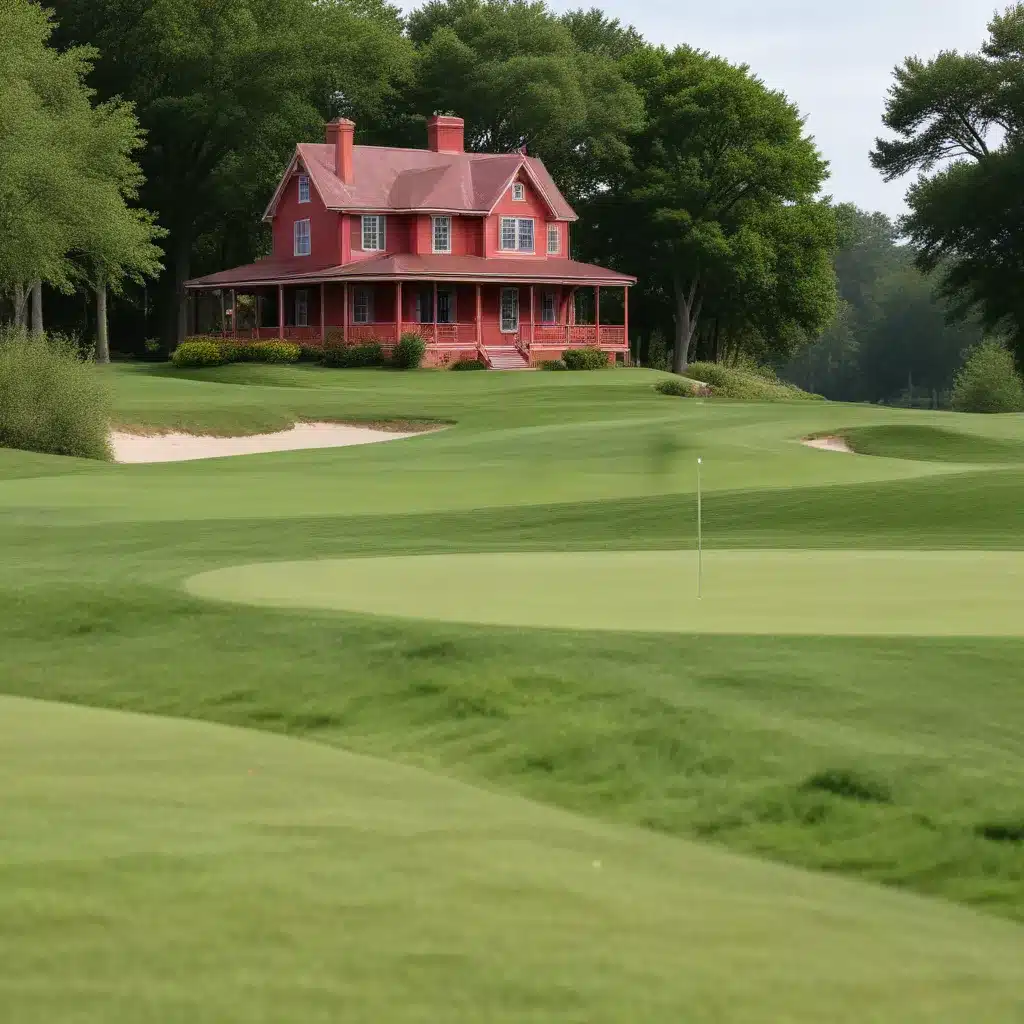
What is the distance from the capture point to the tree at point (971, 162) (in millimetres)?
71812

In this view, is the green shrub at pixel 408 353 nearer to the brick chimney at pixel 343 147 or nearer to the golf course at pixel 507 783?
the brick chimney at pixel 343 147

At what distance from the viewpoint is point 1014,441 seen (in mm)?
31766

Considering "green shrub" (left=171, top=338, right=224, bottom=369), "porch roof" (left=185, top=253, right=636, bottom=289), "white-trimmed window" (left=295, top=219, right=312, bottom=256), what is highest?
"white-trimmed window" (left=295, top=219, right=312, bottom=256)

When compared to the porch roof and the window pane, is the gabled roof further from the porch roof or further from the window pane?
the porch roof

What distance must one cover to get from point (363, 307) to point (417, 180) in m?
5.23

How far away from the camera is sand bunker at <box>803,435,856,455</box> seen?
105 feet

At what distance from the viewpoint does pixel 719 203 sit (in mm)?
76000

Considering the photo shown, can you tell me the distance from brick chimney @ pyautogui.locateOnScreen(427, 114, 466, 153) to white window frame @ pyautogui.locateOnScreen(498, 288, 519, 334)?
263 inches

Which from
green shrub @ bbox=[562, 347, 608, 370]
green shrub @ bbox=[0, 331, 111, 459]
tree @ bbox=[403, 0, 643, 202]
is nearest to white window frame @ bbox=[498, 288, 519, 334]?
green shrub @ bbox=[562, 347, 608, 370]

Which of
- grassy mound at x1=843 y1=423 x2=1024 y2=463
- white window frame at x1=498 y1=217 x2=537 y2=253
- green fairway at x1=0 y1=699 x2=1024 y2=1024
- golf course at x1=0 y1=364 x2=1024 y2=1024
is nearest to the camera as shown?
green fairway at x1=0 y1=699 x2=1024 y2=1024

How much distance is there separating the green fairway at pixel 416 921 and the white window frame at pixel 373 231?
5945cm

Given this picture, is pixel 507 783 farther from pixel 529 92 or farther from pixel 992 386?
pixel 992 386

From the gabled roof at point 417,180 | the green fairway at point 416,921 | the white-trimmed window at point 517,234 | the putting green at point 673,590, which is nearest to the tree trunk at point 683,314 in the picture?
the white-trimmed window at point 517,234

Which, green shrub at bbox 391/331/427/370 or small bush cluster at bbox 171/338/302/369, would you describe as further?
green shrub at bbox 391/331/427/370
